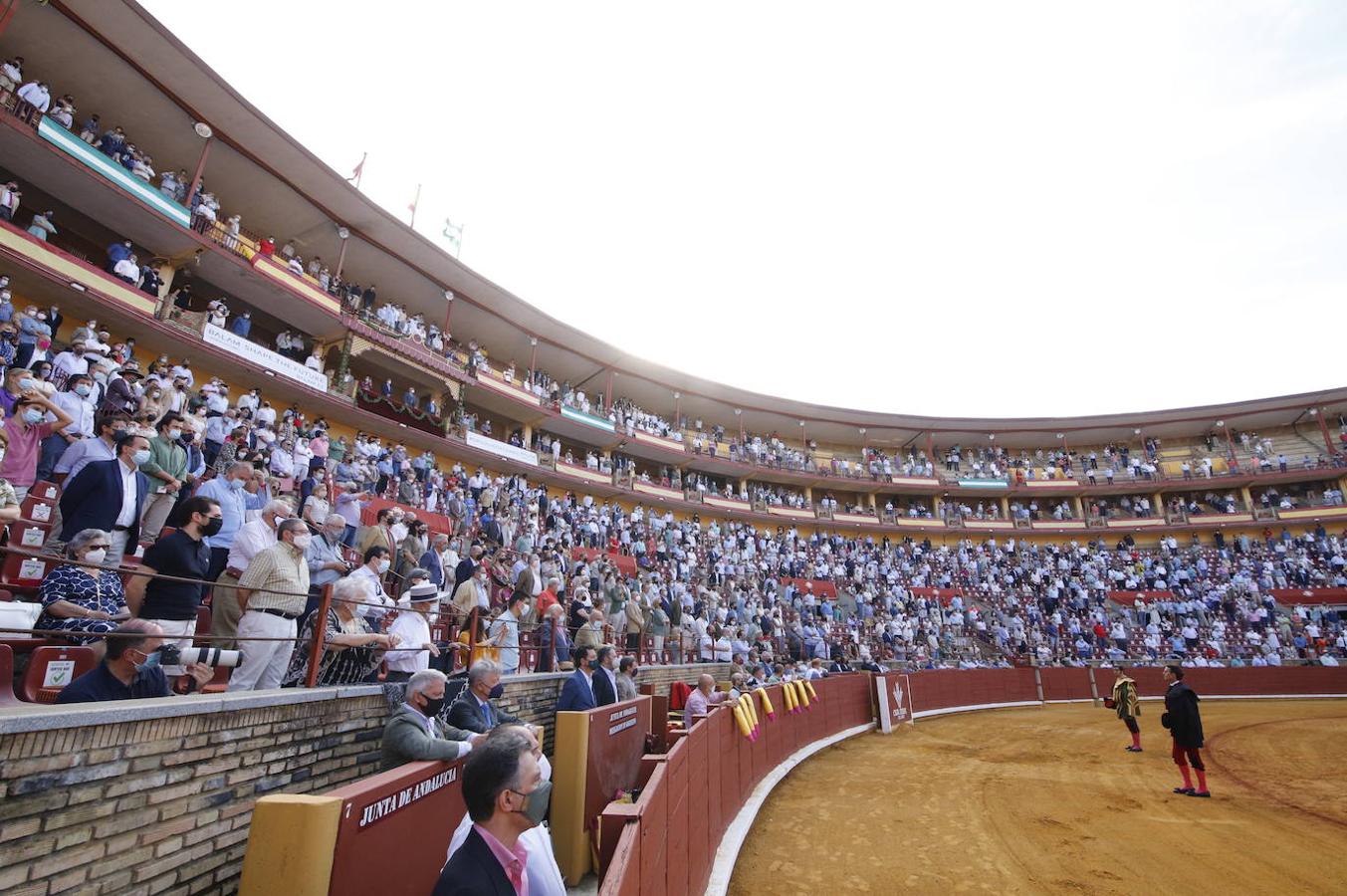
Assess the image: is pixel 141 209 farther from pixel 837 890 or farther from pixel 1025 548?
pixel 1025 548

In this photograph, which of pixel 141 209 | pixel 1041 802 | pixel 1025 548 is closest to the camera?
pixel 1041 802

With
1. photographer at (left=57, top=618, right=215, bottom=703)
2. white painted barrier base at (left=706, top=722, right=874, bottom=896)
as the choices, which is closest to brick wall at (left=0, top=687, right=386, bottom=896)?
photographer at (left=57, top=618, right=215, bottom=703)

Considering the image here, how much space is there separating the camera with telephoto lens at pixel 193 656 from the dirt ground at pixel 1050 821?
409 centimetres

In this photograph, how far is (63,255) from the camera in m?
11.7

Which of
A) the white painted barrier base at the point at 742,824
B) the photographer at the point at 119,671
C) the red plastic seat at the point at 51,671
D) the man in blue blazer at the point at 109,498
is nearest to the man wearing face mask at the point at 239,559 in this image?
the man in blue blazer at the point at 109,498

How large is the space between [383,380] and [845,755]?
17425mm

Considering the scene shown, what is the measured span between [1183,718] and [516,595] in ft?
28.5

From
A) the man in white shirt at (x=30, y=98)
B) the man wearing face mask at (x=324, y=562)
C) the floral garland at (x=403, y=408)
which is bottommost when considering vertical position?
the man wearing face mask at (x=324, y=562)

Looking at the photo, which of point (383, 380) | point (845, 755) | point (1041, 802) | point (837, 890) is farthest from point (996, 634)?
point (383, 380)

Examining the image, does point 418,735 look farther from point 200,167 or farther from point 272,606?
point 200,167

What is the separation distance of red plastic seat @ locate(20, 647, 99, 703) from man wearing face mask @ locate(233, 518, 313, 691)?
2.42 feet

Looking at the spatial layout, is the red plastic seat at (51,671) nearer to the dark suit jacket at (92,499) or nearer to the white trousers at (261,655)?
the white trousers at (261,655)

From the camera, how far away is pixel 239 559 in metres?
4.80

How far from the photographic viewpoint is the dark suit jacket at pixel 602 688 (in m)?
6.39
